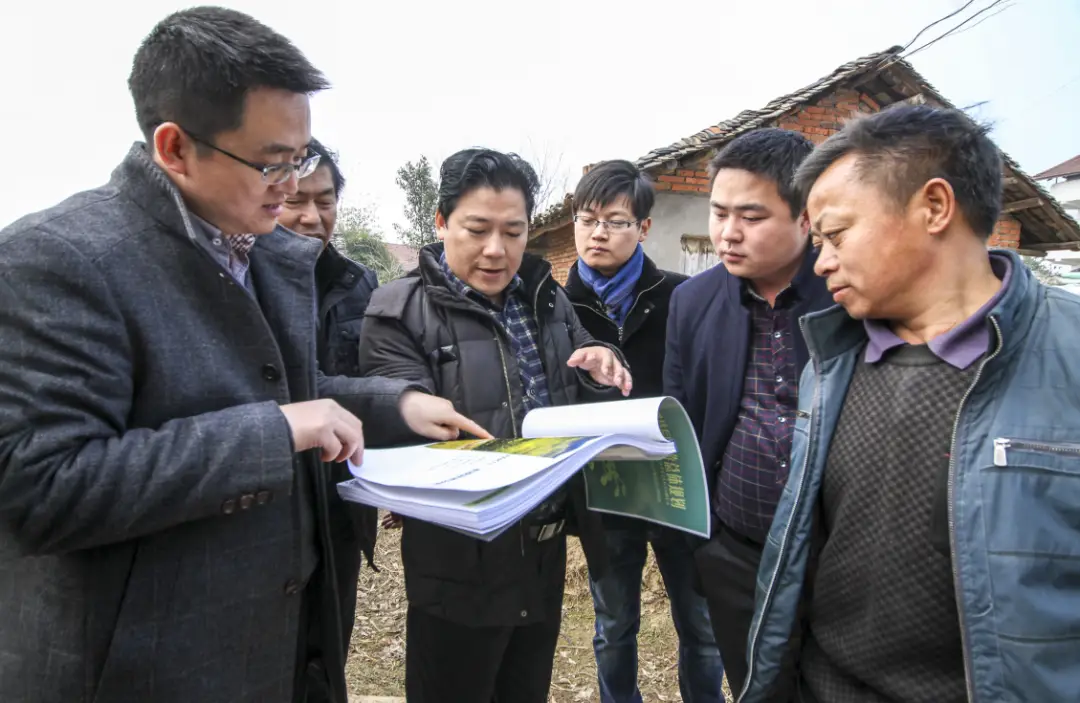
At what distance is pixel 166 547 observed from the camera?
3.25 feet

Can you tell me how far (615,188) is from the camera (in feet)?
8.94

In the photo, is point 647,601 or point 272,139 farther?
point 647,601

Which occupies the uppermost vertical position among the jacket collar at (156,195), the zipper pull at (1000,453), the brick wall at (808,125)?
the brick wall at (808,125)

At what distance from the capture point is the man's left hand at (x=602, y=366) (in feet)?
5.66

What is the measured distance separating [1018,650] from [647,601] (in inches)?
121

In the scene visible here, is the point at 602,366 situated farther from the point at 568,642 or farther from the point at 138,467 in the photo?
the point at 568,642

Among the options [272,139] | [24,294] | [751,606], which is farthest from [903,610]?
[24,294]

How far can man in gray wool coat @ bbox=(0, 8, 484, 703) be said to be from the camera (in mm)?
847

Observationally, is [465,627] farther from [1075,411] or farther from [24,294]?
[1075,411]

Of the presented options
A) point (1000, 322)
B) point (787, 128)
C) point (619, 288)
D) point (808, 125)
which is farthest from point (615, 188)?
point (808, 125)

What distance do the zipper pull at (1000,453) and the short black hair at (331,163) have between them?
231 centimetres

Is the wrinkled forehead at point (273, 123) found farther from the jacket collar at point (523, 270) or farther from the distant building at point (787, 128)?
the distant building at point (787, 128)

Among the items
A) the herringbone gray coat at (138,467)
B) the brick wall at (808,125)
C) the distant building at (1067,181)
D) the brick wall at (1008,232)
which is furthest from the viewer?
the distant building at (1067,181)

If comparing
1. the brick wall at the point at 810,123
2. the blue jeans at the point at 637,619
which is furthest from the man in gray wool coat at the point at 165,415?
the brick wall at the point at 810,123
